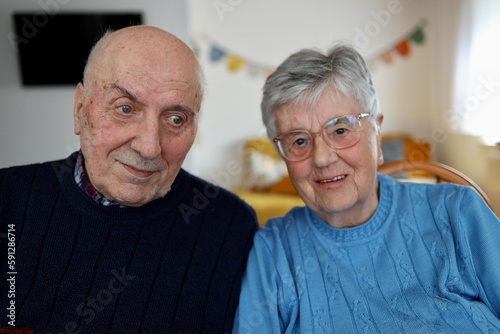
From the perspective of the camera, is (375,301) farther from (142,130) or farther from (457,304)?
(142,130)

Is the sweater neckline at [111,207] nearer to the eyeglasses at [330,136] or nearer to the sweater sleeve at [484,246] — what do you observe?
the eyeglasses at [330,136]

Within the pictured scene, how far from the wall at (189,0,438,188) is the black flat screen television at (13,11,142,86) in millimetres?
1160

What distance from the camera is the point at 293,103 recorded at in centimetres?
133

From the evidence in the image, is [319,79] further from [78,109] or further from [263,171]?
[263,171]

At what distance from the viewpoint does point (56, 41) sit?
4.04 m

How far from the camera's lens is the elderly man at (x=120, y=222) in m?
1.18

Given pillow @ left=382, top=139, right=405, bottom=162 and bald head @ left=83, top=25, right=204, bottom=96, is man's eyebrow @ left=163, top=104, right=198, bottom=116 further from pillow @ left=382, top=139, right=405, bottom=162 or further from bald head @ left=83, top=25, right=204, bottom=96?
pillow @ left=382, top=139, right=405, bottom=162

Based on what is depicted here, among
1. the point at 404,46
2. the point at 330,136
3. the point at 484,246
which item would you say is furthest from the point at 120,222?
the point at 404,46

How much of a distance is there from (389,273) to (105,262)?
77 cm

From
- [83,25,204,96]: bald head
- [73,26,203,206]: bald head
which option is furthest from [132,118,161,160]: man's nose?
[83,25,204,96]: bald head

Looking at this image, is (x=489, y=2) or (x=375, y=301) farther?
(x=489, y=2)

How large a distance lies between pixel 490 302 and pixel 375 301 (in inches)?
12.1

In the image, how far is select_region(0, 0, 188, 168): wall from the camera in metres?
4.04

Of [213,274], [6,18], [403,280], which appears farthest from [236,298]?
[6,18]
